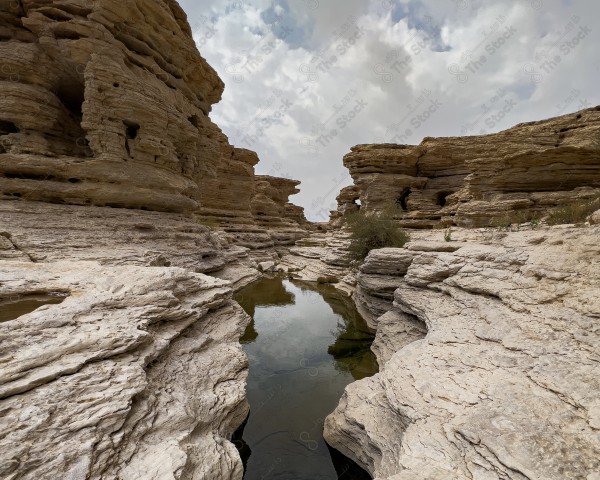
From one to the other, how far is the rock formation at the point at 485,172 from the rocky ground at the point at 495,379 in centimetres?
970

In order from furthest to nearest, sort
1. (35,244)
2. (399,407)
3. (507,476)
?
1. (35,244)
2. (399,407)
3. (507,476)

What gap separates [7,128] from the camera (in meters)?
10.8

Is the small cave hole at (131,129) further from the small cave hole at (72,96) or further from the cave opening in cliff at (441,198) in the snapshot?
the cave opening in cliff at (441,198)

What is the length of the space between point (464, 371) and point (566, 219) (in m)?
9.38

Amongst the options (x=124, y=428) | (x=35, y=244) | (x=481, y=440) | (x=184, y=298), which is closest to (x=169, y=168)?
(x=35, y=244)

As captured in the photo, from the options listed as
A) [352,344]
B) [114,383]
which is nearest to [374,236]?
[352,344]

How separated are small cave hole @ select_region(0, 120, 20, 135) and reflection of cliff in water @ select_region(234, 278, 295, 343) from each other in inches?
476

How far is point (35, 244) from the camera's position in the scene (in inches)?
311

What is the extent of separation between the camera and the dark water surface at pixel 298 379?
488cm

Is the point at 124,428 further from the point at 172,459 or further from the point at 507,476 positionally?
the point at 507,476

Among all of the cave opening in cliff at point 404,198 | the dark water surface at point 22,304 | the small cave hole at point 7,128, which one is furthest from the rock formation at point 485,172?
the small cave hole at point 7,128

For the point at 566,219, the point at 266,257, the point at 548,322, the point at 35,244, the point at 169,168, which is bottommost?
the point at 266,257

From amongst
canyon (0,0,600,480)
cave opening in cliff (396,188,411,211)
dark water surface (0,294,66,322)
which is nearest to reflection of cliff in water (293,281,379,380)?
canyon (0,0,600,480)

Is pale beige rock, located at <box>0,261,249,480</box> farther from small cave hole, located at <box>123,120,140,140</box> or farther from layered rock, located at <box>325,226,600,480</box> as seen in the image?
small cave hole, located at <box>123,120,140,140</box>
